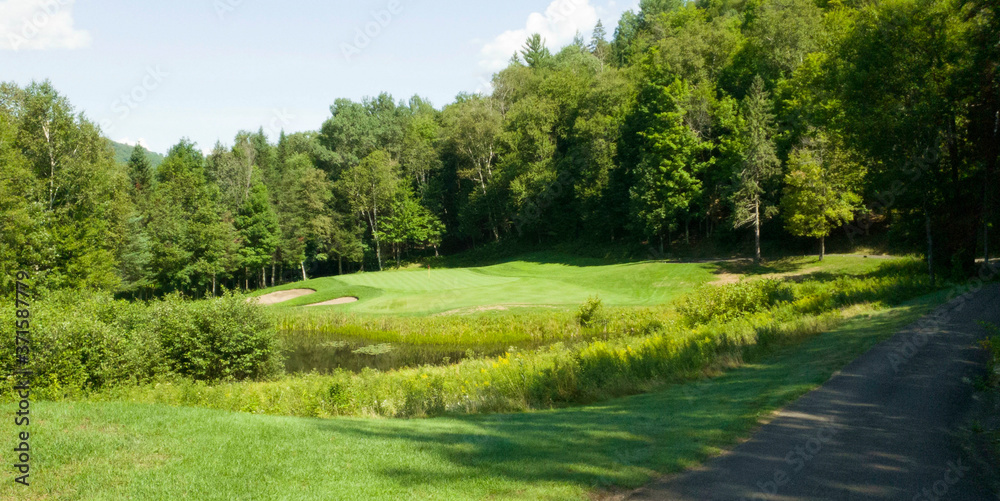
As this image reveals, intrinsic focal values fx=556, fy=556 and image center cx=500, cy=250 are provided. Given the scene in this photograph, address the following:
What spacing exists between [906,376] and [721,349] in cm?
479

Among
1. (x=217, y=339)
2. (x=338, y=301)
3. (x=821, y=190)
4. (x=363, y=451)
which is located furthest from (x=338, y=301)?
(x=363, y=451)

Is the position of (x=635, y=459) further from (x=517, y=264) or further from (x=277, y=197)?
(x=277, y=197)

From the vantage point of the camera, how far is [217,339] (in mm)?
18203

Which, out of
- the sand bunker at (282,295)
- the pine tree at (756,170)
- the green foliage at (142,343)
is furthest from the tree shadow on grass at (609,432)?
the sand bunker at (282,295)

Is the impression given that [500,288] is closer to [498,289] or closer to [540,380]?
[498,289]

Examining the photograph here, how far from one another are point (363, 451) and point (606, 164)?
51.1m

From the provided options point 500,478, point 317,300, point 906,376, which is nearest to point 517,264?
point 317,300

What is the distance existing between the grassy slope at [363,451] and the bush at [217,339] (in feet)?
34.5

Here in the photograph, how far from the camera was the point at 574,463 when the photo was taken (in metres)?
Answer: 6.30

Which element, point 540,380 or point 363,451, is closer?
point 363,451

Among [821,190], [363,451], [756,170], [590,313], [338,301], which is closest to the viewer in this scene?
[363,451]

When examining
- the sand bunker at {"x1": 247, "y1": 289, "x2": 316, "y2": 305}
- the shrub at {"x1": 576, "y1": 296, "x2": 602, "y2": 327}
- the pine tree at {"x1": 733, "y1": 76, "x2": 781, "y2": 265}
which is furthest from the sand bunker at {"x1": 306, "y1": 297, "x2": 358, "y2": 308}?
the pine tree at {"x1": 733, "y1": 76, "x2": 781, "y2": 265}

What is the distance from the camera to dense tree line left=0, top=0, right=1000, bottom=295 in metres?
23.4

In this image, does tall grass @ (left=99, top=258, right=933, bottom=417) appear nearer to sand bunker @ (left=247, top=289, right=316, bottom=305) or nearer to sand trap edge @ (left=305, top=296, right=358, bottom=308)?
sand trap edge @ (left=305, top=296, right=358, bottom=308)
